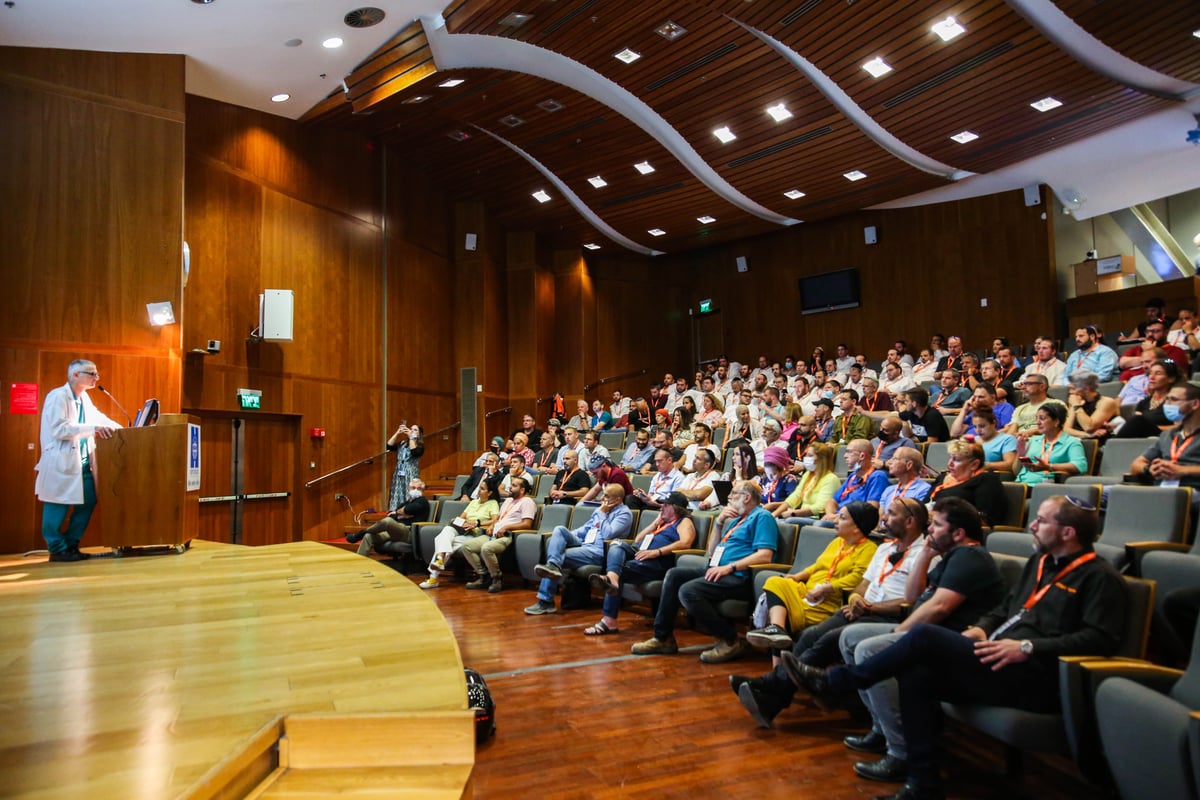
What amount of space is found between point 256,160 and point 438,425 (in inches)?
150

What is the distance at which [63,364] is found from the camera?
18.5 feet

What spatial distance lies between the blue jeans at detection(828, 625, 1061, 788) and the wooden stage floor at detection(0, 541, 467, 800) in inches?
48.4

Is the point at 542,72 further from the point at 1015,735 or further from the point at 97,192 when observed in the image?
the point at 1015,735

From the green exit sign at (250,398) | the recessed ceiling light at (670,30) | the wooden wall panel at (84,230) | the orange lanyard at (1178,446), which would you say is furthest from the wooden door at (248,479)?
the orange lanyard at (1178,446)

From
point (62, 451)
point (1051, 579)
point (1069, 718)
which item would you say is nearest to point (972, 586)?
point (1051, 579)

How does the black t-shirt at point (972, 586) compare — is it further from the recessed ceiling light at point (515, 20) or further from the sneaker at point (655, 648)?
the recessed ceiling light at point (515, 20)

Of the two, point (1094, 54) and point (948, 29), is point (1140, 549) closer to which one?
point (948, 29)

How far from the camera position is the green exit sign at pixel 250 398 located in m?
7.40

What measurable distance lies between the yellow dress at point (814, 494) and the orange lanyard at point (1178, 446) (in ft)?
4.91

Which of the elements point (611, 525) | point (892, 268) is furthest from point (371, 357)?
point (892, 268)

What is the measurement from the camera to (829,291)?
425 inches

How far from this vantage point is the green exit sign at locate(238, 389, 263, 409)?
7.40 meters

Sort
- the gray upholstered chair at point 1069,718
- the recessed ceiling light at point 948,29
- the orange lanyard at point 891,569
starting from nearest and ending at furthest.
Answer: the gray upholstered chair at point 1069,718 → the orange lanyard at point 891,569 → the recessed ceiling light at point 948,29

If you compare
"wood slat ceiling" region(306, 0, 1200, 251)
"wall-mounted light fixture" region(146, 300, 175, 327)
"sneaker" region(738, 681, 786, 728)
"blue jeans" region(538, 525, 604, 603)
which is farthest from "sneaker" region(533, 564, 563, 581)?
"wood slat ceiling" region(306, 0, 1200, 251)
